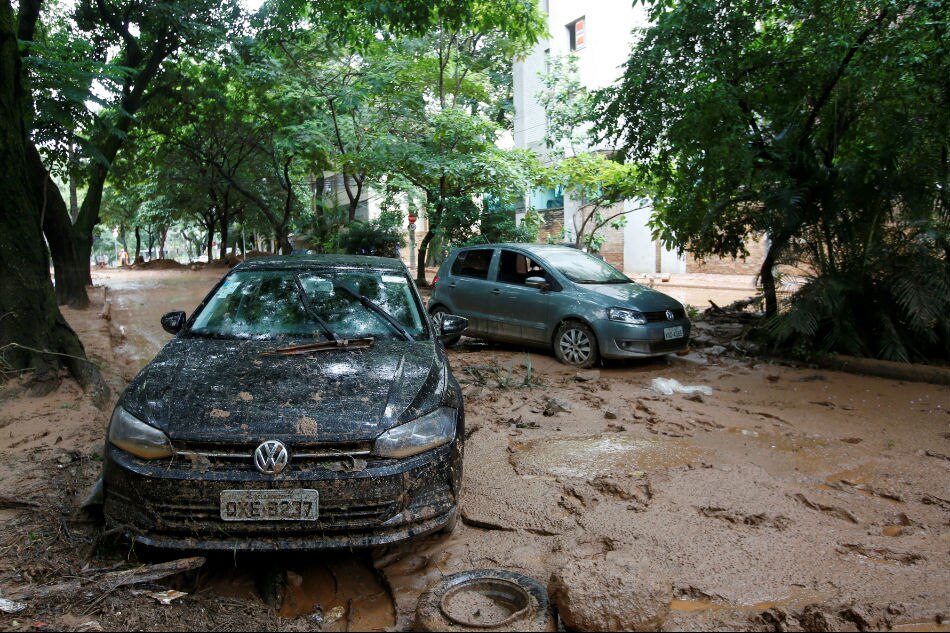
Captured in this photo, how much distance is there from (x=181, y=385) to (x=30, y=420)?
3.03 metres

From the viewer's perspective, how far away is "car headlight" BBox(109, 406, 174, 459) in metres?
3.07

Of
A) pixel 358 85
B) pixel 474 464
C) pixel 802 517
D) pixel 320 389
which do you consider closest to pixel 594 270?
pixel 474 464

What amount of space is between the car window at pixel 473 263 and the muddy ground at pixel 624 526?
3.27m

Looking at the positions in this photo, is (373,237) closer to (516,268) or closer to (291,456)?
(516,268)

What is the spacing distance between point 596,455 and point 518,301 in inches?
170

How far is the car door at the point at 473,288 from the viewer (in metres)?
9.64

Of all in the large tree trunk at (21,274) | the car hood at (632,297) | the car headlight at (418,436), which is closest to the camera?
the car headlight at (418,436)

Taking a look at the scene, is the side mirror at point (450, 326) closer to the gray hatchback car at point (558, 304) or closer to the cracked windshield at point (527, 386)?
the cracked windshield at point (527, 386)

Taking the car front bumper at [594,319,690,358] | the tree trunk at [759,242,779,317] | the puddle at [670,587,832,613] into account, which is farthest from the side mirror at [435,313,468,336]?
the tree trunk at [759,242,779,317]

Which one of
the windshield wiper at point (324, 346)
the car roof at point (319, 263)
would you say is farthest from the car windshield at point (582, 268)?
the windshield wiper at point (324, 346)

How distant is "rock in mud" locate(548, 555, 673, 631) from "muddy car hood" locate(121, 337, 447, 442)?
1.07 meters

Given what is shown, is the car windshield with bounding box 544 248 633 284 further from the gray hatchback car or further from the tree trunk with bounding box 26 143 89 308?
the tree trunk with bounding box 26 143 89 308

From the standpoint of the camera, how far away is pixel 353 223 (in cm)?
2050

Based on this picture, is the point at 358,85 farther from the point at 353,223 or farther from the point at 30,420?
the point at 30,420
